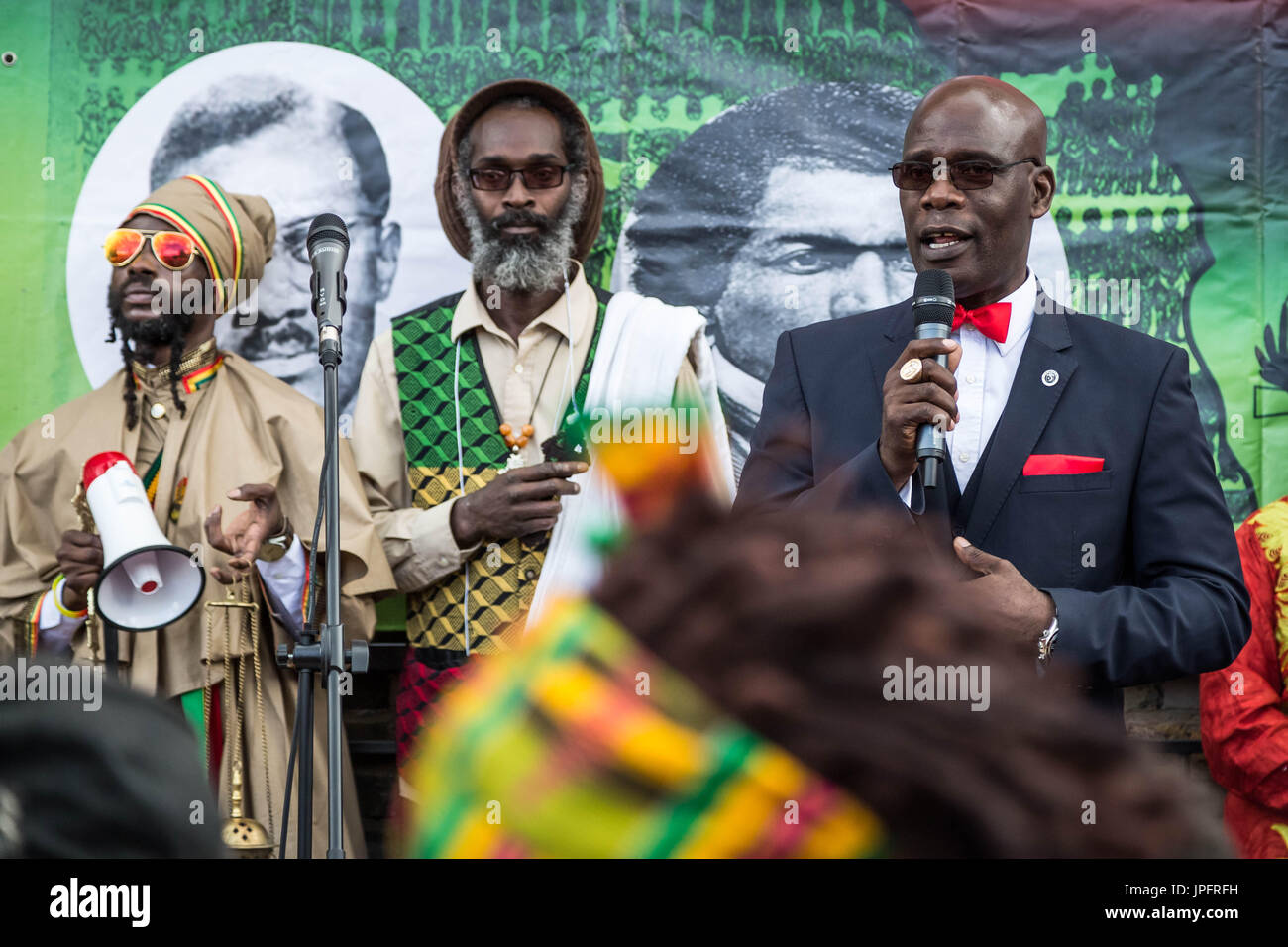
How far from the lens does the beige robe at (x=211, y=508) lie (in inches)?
139

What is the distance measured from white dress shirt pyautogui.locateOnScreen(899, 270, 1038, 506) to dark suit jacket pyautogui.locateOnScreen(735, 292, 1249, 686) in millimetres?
66

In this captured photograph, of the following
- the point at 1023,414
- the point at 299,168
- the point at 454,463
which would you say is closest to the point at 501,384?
the point at 454,463

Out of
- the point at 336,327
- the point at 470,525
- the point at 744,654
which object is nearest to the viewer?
the point at 744,654

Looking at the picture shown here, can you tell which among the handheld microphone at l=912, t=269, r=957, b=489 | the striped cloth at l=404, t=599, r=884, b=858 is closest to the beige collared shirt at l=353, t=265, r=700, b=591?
the handheld microphone at l=912, t=269, r=957, b=489

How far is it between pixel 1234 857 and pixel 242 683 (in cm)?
317

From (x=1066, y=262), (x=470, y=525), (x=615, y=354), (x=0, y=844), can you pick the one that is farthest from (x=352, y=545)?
(x=0, y=844)

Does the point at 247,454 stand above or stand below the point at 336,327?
below

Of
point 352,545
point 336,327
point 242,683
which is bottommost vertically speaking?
point 242,683

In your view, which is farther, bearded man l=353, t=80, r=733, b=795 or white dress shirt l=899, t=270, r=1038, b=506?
bearded man l=353, t=80, r=733, b=795

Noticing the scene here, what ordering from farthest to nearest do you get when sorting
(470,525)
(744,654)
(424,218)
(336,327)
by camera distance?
(424,218) < (470,525) < (336,327) < (744,654)

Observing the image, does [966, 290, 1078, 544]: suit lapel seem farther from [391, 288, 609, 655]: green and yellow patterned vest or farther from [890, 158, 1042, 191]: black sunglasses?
[391, 288, 609, 655]: green and yellow patterned vest

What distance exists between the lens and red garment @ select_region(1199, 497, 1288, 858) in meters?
3.44

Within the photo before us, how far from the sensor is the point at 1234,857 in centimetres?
73
